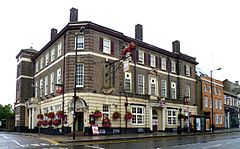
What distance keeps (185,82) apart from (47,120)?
23627 millimetres

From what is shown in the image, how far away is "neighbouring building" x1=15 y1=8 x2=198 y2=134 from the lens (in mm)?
35062

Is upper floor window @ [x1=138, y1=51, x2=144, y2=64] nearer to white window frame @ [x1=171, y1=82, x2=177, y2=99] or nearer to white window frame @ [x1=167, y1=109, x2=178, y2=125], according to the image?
white window frame @ [x1=171, y1=82, x2=177, y2=99]

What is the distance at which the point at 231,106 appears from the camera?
240ft

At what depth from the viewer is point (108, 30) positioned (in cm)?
3747

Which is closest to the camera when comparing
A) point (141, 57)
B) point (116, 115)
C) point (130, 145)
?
point (130, 145)

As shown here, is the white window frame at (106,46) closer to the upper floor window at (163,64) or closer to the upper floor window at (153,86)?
the upper floor window at (153,86)

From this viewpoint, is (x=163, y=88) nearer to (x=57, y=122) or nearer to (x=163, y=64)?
(x=163, y=64)

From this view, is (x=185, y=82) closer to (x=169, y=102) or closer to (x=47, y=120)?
(x=169, y=102)

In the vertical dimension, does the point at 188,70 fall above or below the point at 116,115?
above

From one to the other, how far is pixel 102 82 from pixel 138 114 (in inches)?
299

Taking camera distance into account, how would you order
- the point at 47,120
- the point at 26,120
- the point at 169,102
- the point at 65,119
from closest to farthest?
the point at 65,119
the point at 47,120
the point at 169,102
the point at 26,120

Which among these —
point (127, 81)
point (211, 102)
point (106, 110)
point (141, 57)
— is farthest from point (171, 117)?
point (211, 102)

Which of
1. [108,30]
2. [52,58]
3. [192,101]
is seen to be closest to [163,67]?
[192,101]

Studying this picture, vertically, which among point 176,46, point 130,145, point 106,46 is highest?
point 176,46
